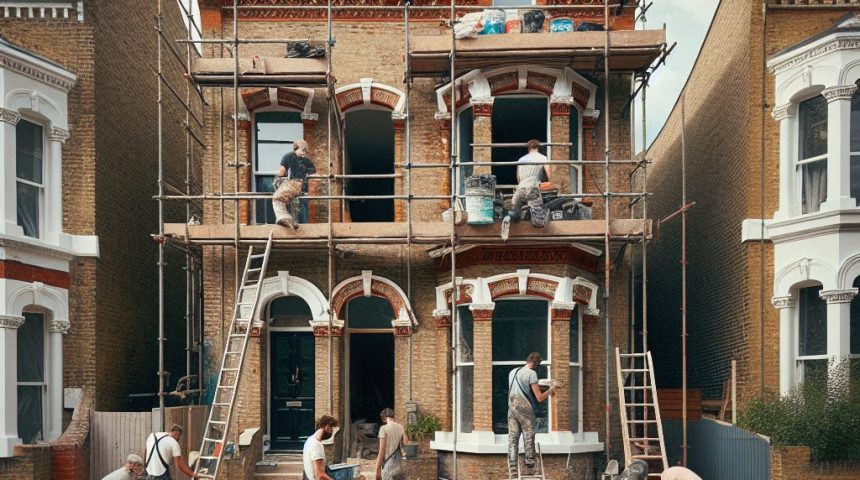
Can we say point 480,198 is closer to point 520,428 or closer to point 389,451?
point 520,428

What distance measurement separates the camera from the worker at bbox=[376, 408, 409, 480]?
13.2m

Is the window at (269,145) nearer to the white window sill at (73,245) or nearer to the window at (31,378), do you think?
the white window sill at (73,245)

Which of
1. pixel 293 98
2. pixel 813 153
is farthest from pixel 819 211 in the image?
pixel 293 98

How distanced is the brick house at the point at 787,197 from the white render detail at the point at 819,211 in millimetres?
17

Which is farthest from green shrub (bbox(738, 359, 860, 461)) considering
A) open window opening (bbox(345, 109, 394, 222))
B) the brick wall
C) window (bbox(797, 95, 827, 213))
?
open window opening (bbox(345, 109, 394, 222))

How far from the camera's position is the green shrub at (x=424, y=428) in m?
16.9

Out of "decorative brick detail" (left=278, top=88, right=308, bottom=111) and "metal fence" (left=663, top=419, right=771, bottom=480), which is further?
"decorative brick detail" (left=278, top=88, right=308, bottom=111)

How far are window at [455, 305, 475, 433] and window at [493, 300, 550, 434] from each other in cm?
43

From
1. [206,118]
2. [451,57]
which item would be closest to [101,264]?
[206,118]

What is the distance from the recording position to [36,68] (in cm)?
1603

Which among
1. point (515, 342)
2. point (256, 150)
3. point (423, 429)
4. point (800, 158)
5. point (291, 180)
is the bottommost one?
point (423, 429)

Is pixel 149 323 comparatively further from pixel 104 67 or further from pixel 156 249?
pixel 104 67

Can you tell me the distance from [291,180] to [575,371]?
6084mm

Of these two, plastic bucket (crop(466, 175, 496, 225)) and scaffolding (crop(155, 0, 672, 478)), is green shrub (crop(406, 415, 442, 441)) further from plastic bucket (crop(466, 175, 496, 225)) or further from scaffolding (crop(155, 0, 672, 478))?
plastic bucket (crop(466, 175, 496, 225))
